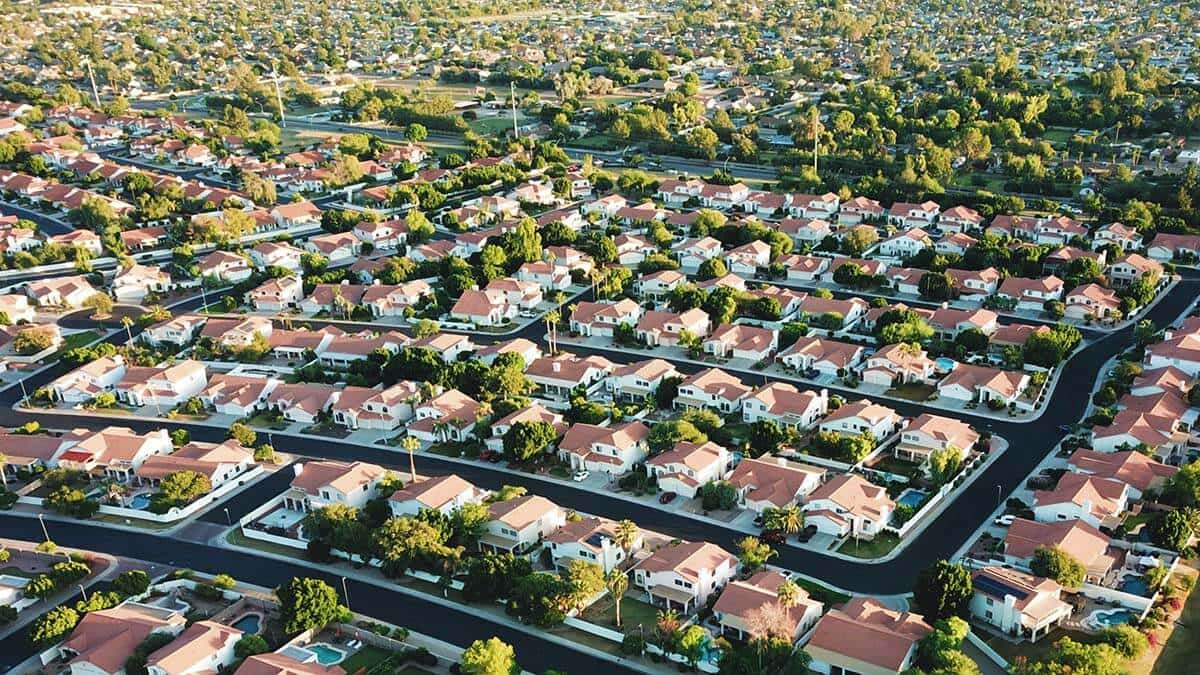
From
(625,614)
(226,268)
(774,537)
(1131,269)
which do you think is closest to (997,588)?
(774,537)

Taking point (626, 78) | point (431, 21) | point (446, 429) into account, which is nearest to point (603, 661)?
point (446, 429)

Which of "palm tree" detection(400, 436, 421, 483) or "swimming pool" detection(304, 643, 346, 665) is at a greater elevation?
"palm tree" detection(400, 436, 421, 483)

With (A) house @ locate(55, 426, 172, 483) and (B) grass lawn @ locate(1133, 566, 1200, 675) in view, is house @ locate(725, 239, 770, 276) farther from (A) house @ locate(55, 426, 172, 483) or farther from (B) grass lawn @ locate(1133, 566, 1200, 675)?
(B) grass lawn @ locate(1133, 566, 1200, 675)

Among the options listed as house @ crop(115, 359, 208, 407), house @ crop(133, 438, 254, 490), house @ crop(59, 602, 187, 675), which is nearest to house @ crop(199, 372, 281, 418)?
house @ crop(115, 359, 208, 407)

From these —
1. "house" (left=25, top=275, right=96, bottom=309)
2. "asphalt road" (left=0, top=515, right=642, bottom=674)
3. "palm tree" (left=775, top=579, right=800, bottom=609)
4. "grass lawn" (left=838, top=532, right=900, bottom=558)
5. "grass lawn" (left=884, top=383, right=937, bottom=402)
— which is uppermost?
"house" (left=25, top=275, right=96, bottom=309)

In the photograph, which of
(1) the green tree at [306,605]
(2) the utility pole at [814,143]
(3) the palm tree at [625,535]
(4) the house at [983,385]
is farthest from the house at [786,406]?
(2) the utility pole at [814,143]

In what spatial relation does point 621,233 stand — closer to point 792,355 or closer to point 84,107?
point 792,355
